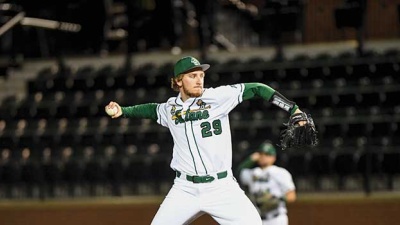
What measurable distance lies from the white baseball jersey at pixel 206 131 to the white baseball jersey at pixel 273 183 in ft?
9.77

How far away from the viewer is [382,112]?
11.5 m

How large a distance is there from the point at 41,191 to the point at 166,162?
1790 millimetres

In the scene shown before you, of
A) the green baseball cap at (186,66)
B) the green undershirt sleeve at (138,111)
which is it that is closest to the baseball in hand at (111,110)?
the green undershirt sleeve at (138,111)

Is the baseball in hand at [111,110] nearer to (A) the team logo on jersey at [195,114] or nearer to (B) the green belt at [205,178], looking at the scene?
(A) the team logo on jersey at [195,114]

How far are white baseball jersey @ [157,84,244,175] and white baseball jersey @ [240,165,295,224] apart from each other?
2.98 m

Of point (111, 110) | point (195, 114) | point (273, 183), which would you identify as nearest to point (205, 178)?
point (195, 114)

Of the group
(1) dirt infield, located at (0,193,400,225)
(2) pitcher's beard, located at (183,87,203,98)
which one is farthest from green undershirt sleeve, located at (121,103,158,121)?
(1) dirt infield, located at (0,193,400,225)

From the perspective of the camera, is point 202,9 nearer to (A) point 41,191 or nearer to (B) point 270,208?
(A) point 41,191

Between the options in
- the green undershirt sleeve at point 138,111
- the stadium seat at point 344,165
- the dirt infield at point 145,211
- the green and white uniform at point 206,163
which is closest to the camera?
the green and white uniform at point 206,163

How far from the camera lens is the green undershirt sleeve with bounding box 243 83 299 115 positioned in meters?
5.85

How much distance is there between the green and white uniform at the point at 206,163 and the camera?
19.5 feet

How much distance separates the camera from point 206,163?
601cm

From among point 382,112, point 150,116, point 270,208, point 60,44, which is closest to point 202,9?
point 60,44

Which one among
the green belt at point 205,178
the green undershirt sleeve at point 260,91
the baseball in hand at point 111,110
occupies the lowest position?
the green belt at point 205,178
